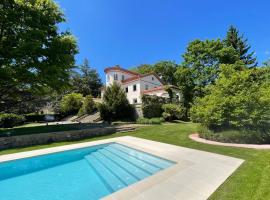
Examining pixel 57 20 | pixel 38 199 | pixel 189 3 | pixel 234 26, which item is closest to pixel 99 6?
pixel 57 20

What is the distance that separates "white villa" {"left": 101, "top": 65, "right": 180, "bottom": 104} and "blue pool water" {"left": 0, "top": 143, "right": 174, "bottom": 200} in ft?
65.1

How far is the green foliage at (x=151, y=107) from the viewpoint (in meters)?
22.9

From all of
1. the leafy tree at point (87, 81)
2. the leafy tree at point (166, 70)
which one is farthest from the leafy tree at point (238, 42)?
the leafy tree at point (87, 81)

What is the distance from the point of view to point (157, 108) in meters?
23.4

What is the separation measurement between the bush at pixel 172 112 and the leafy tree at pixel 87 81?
1359 inches

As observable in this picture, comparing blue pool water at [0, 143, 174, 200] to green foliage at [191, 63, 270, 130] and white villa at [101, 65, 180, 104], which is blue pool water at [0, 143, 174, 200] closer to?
green foliage at [191, 63, 270, 130]

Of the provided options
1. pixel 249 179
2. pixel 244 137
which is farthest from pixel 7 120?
pixel 249 179

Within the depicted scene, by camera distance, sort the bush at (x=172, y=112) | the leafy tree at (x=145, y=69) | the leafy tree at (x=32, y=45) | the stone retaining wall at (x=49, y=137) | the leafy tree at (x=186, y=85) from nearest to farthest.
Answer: the stone retaining wall at (x=49, y=137), the leafy tree at (x=32, y=45), the bush at (x=172, y=112), the leafy tree at (x=186, y=85), the leafy tree at (x=145, y=69)

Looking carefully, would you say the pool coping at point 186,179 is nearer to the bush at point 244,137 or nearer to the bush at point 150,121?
the bush at point 244,137

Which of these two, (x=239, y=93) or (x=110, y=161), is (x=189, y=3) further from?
(x=110, y=161)

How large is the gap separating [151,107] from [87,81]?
3595 centimetres

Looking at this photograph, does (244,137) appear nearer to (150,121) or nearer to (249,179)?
(249,179)

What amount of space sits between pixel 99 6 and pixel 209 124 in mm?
12711

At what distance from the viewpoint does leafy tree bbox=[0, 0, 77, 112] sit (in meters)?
14.1
